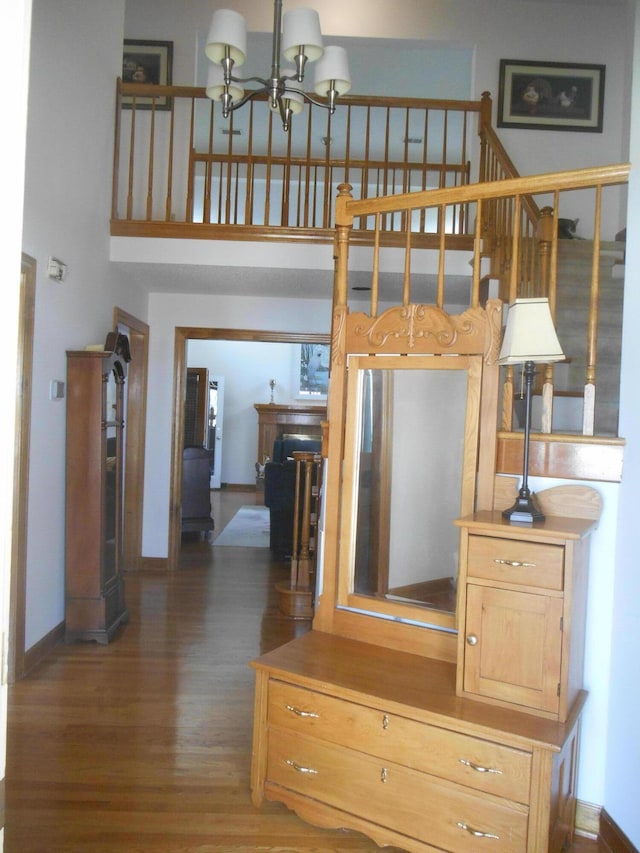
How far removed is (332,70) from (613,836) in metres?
3.36

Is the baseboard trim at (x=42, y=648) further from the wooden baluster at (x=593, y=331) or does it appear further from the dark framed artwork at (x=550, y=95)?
the dark framed artwork at (x=550, y=95)

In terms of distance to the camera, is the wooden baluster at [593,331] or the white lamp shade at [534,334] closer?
the white lamp shade at [534,334]

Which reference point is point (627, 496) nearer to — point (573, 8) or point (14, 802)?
point (14, 802)

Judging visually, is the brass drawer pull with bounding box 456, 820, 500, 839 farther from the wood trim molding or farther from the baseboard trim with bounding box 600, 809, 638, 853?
the wood trim molding

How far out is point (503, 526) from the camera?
2109 mm

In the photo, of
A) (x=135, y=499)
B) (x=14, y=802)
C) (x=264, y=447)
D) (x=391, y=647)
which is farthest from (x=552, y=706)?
(x=264, y=447)

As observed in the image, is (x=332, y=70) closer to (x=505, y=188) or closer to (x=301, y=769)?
(x=505, y=188)

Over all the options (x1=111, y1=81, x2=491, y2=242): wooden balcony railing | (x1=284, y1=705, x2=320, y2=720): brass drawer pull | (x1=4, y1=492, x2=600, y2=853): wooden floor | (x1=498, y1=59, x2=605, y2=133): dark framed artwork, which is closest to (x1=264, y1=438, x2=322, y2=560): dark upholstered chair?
(x1=4, y1=492, x2=600, y2=853): wooden floor

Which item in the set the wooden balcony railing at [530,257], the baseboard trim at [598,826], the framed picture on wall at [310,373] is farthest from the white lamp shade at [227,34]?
the framed picture on wall at [310,373]

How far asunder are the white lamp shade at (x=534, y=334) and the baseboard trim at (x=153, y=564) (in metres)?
4.46

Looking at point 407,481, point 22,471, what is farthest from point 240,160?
point 407,481

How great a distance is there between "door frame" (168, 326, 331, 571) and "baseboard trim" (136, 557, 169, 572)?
0.26 ft

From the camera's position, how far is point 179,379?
6.03 metres

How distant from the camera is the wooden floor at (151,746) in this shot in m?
2.25
